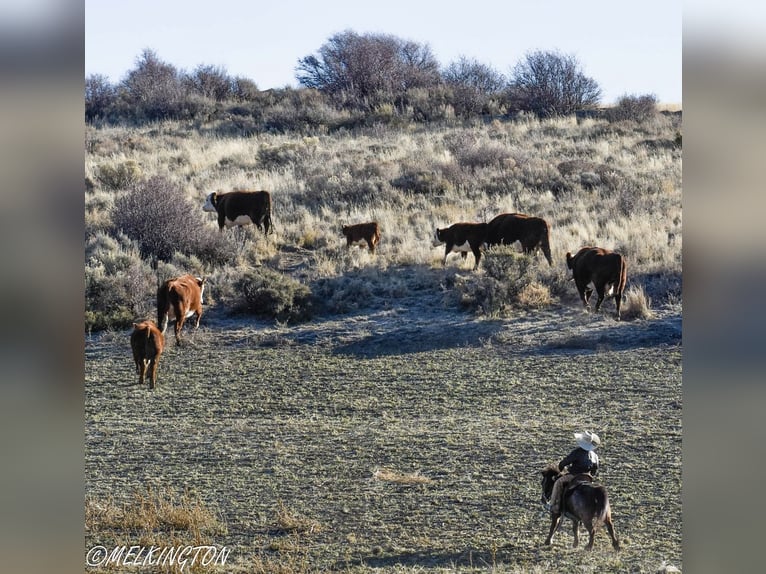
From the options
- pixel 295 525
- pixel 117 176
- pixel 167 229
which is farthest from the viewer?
pixel 117 176

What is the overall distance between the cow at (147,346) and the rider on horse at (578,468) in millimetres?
4725

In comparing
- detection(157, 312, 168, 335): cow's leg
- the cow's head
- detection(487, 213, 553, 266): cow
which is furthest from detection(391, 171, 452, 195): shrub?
detection(157, 312, 168, 335): cow's leg

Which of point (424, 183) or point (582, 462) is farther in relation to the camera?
point (424, 183)

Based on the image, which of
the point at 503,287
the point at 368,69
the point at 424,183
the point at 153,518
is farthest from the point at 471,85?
the point at 153,518

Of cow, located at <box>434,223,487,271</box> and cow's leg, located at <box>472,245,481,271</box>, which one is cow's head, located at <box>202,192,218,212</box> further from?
cow's leg, located at <box>472,245,481,271</box>

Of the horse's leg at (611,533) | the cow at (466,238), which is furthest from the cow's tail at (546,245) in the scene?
the horse's leg at (611,533)

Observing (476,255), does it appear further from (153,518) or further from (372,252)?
(153,518)

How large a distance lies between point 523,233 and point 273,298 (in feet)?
11.8

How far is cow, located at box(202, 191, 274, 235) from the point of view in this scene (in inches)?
619

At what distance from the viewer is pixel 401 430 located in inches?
335

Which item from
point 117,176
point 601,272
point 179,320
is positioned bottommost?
point 179,320
